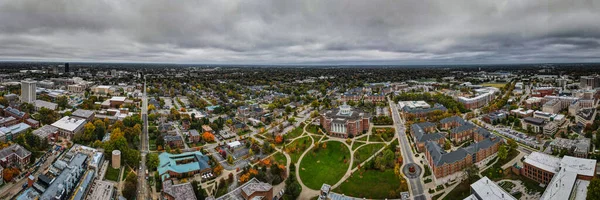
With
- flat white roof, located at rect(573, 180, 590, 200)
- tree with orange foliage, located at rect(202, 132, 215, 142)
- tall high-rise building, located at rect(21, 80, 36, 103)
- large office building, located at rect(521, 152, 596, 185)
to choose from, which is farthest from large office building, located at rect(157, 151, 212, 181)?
tall high-rise building, located at rect(21, 80, 36, 103)

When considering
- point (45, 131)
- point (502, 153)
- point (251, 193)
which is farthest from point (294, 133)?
point (45, 131)

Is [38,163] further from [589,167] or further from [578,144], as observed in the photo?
[578,144]

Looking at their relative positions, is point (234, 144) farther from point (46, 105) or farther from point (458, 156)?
point (46, 105)

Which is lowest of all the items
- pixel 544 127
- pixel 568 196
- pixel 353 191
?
pixel 353 191

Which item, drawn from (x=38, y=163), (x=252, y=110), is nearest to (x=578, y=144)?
(x=252, y=110)

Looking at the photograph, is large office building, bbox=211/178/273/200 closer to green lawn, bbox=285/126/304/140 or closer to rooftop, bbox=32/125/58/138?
green lawn, bbox=285/126/304/140

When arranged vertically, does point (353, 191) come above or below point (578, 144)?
below
